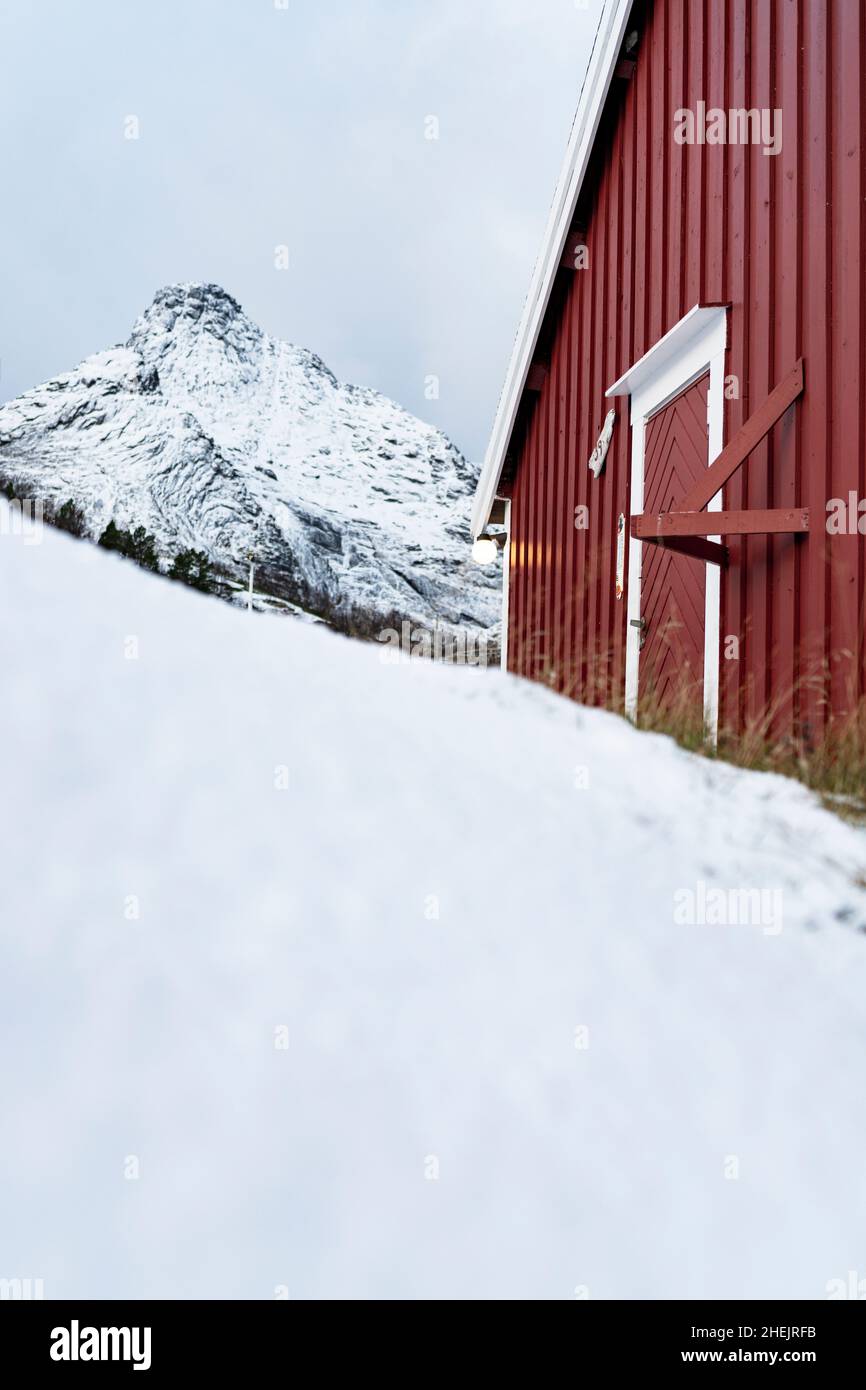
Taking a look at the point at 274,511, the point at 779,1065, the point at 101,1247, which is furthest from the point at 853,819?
the point at 274,511

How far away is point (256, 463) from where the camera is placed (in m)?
85.2

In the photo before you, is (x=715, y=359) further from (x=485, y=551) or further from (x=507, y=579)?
(x=485, y=551)

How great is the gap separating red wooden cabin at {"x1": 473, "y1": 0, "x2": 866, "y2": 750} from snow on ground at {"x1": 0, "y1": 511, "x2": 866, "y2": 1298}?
4.41ft

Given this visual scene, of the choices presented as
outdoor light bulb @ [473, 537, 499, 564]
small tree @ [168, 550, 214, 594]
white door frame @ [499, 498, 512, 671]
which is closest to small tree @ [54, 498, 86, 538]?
small tree @ [168, 550, 214, 594]

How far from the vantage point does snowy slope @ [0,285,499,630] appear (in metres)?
55.9

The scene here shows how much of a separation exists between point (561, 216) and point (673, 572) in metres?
3.36

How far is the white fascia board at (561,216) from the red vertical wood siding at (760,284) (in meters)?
0.13

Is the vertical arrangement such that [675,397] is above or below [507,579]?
above
